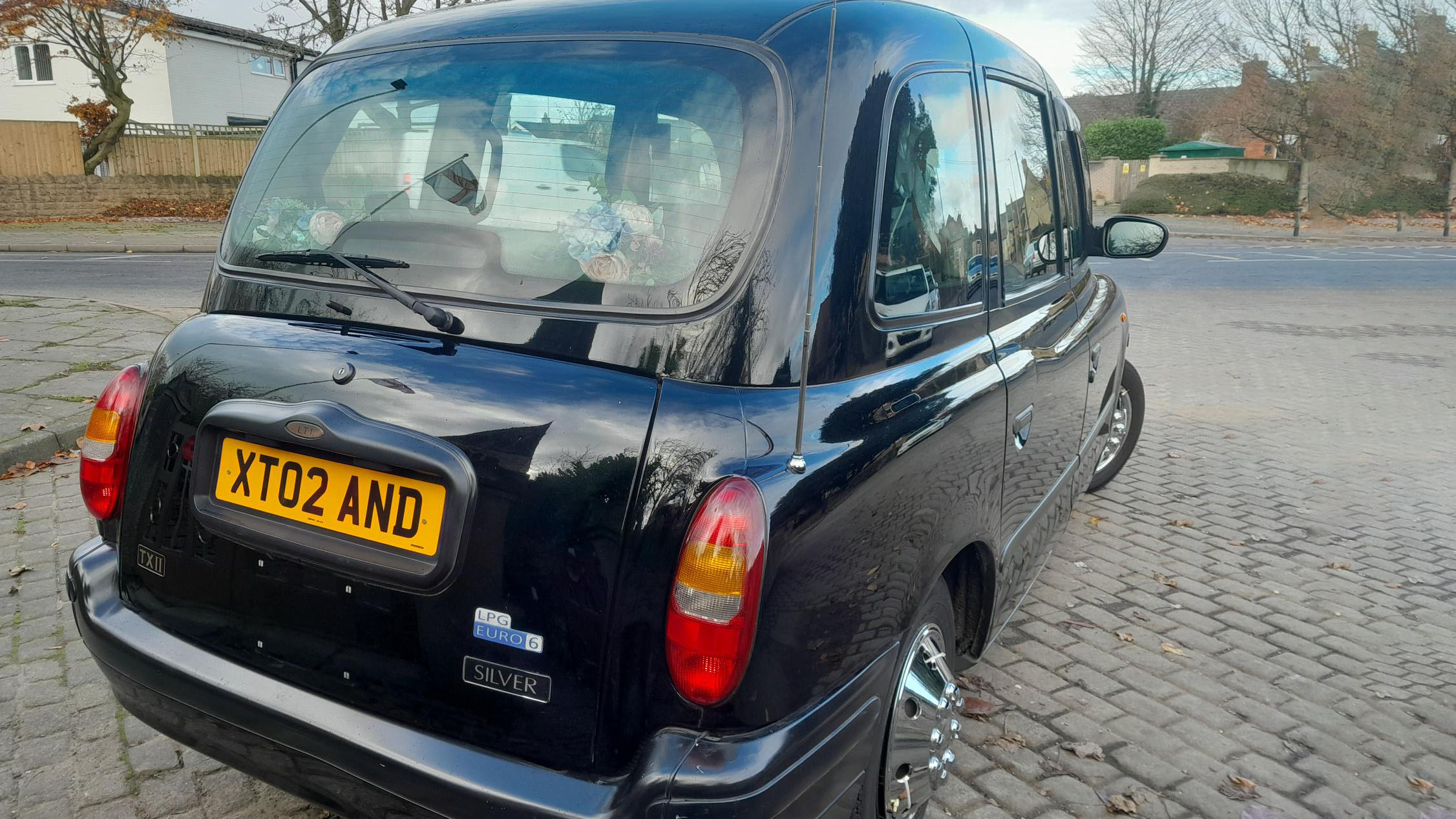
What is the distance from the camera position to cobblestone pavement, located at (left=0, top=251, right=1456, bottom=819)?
290 centimetres

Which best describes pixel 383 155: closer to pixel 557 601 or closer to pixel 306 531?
pixel 306 531

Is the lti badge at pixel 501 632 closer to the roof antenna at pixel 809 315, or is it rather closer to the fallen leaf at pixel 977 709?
the roof antenna at pixel 809 315

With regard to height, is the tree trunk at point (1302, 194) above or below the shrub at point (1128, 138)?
below

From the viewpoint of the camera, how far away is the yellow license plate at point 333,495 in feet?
6.27

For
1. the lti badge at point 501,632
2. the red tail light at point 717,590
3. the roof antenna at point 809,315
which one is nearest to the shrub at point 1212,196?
the roof antenna at point 809,315

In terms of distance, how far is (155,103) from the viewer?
130 ft

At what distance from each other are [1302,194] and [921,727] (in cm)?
3684

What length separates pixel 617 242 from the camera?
209 centimetres

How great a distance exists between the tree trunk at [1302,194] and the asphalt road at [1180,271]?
3.54m

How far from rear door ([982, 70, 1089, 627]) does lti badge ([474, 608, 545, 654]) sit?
58.7 inches

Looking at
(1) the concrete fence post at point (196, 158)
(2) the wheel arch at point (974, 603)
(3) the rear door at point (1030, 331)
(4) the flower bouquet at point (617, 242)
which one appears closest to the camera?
(4) the flower bouquet at point (617, 242)

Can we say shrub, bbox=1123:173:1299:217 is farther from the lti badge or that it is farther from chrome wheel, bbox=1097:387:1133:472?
Result: the lti badge

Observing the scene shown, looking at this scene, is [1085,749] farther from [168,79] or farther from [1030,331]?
[168,79]

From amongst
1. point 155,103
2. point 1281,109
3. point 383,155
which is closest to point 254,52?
point 155,103
